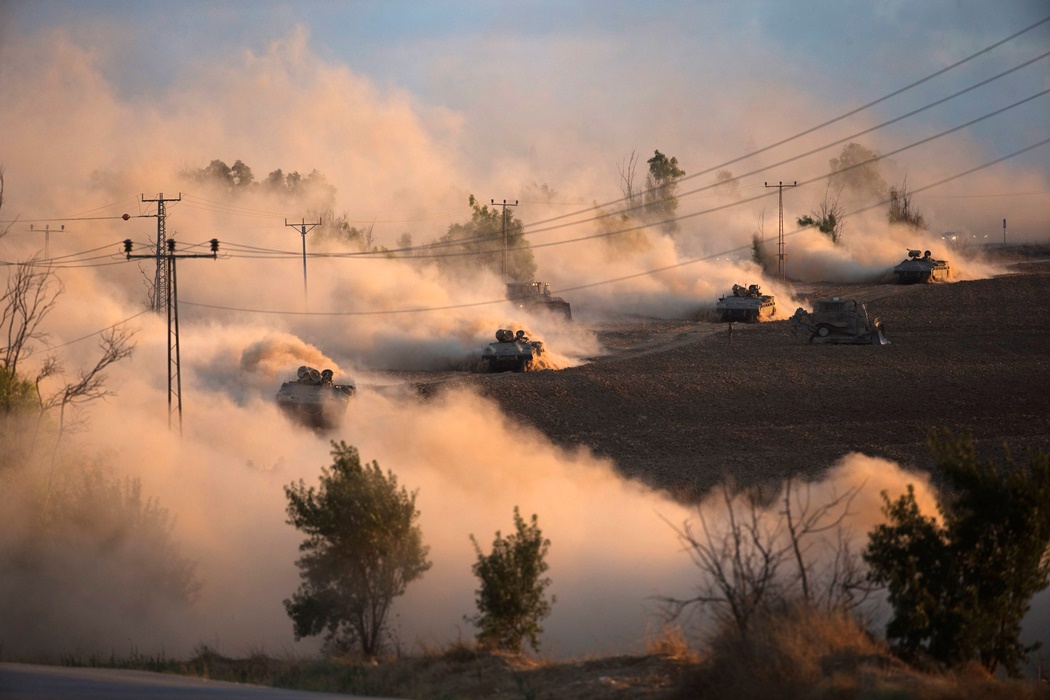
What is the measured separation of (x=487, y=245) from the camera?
136250 mm

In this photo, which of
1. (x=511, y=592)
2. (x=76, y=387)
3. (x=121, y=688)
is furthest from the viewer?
(x=76, y=387)

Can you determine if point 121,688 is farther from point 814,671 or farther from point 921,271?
point 921,271

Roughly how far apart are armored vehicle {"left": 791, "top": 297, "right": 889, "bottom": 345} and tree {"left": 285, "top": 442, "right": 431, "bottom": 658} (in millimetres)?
48986

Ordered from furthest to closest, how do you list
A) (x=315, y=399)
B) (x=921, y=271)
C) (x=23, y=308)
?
(x=921, y=271) → (x=315, y=399) → (x=23, y=308)

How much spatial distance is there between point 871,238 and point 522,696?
119 metres

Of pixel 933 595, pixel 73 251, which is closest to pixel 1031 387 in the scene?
pixel 933 595

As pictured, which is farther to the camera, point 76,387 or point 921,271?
point 921,271

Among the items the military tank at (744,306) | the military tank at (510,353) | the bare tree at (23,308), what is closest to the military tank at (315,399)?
the bare tree at (23,308)

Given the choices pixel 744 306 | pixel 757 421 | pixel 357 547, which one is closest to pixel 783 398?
pixel 757 421

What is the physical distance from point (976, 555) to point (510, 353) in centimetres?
4466

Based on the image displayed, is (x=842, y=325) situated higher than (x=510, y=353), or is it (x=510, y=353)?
(x=842, y=325)

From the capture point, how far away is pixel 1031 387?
5450 centimetres

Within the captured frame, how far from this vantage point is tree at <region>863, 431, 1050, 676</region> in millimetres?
17453

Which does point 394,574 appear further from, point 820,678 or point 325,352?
point 325,352
